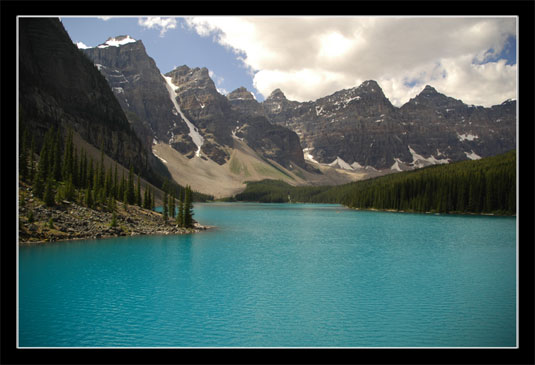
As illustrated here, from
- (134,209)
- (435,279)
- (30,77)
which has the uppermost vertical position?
(30,77)

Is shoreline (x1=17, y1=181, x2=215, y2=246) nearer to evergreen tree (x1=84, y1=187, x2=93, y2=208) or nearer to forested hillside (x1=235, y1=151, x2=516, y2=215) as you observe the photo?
evergreen tree (x1=84, y1=187, x2=93, y2=208)

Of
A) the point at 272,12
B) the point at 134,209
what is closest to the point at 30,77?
the point at 134,209

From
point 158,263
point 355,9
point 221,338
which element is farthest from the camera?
point 158,263

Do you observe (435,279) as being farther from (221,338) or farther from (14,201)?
(14,201)

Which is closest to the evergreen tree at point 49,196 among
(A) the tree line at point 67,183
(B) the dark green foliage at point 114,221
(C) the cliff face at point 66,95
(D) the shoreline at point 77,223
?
(A) the tree line at point 67,183

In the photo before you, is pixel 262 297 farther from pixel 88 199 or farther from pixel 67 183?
pixel 67 183
